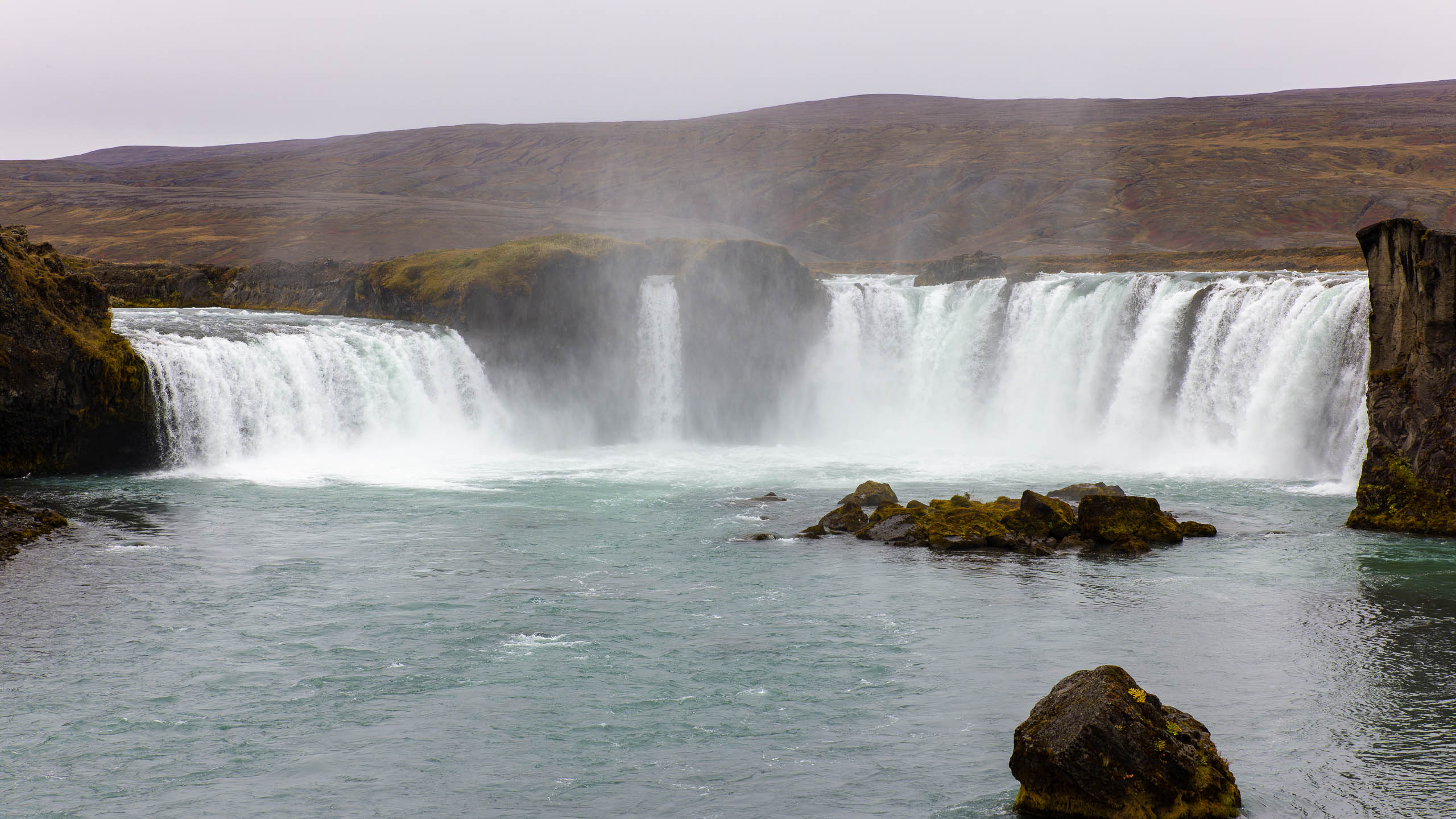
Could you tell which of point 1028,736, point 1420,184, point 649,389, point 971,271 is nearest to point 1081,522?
point 1028,736

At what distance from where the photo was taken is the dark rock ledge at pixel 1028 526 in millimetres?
25281

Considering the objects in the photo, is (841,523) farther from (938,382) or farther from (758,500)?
(938,382)

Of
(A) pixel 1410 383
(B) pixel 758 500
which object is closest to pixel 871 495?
(B) pixel 758 500

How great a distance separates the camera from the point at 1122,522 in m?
25.5

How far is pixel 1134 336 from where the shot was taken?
42.4 m

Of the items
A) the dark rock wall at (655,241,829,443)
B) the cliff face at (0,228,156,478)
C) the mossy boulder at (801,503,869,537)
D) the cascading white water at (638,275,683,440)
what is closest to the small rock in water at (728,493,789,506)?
the mossy boulder at (801,503,869,537)

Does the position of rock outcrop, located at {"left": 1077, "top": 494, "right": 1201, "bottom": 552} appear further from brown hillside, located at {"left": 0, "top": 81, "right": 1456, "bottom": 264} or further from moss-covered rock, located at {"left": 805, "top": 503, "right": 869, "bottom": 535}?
brown hillside, located at {"left": 0, "top": 81, "right": 1456, "bottom": 264}

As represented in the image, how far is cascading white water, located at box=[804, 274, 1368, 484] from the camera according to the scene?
115 ft

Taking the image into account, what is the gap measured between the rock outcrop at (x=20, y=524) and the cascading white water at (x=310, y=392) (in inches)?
358

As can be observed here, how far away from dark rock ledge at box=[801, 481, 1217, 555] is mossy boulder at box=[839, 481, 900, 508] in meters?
2.00

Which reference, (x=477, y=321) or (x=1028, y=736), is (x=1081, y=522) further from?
(x=477, y=321)

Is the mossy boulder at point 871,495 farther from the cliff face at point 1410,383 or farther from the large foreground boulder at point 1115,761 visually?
the large foreground boulder at point 1115,761

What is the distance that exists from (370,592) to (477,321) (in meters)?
26.7

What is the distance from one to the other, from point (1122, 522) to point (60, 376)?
28.3 metres
